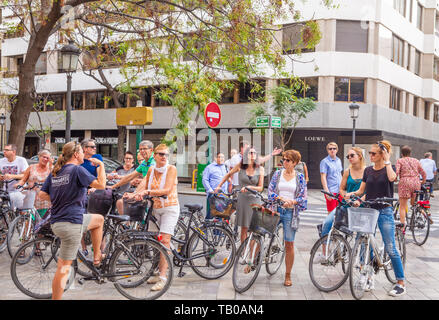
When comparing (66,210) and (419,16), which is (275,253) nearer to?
(66,210)

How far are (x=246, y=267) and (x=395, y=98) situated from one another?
26.6 m

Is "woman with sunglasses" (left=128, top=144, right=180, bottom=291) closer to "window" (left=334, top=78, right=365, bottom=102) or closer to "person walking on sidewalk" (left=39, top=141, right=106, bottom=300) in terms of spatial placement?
"person walking on sidewalk" (left=39, top=141, right=106, bottom=300)

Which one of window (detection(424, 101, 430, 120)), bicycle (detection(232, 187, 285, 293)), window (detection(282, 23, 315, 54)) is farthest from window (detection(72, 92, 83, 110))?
bicycle (detection(232, 187, 285, 293))

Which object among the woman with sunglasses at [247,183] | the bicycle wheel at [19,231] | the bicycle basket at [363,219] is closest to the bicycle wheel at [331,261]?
the bicycle basket at [363,219]

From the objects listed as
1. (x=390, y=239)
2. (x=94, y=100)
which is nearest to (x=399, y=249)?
(x=390, y=239)

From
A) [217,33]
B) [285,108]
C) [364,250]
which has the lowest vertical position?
[364,250]

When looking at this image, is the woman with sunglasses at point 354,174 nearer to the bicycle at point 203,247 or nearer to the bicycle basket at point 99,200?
the bicycle at point 203,247

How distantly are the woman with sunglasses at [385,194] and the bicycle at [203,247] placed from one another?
A: 6.17ft

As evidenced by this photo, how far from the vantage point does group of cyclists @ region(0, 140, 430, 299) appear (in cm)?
492

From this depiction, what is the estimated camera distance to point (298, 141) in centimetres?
2878

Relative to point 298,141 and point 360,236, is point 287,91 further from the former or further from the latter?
point 360,236

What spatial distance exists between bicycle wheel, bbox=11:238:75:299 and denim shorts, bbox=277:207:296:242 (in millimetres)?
2613

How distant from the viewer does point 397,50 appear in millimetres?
29812
